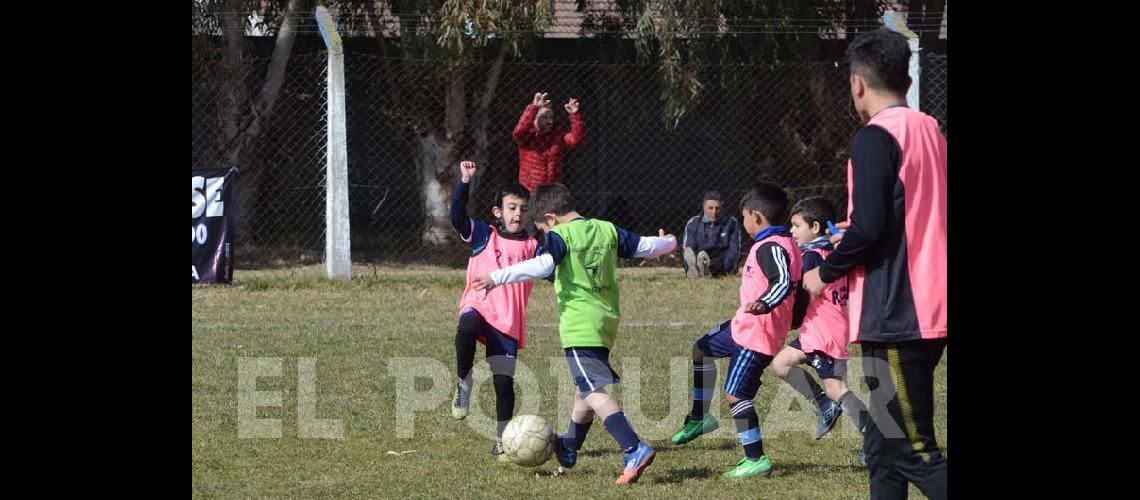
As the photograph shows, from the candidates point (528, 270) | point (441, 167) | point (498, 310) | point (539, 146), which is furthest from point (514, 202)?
point (441, 167)

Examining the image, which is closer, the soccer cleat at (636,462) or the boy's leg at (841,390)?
Result: the soccer cleat at (636,462)

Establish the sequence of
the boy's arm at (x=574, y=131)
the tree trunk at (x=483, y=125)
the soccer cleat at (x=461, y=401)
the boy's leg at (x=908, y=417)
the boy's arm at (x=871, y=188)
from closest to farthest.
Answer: the boy's arm at (x=871, y=188) < the boy's leg at (x=908, y=417) < the soccer cleat at (x=461, y=401) < the boy's arm at (x=574, y=131) < the tree trunk at (x=483, y=125)

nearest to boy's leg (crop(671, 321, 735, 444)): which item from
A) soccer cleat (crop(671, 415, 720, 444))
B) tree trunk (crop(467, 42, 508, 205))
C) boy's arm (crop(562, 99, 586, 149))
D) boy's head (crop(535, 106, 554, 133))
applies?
soccer cleat (crop(671, 415, 720, 444))

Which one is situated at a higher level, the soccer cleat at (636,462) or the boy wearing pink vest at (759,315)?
the boy wearing pink vest at (759,315)

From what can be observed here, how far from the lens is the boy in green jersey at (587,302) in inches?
235

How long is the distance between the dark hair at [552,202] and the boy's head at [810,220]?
109 centimetres

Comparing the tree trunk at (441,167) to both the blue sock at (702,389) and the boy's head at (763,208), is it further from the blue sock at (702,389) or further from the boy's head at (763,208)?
the boy's head at (763,208)

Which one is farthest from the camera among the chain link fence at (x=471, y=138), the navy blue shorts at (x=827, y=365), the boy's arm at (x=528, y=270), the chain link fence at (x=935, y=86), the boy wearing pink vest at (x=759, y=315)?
the chain link fence at (x=471, y=138)

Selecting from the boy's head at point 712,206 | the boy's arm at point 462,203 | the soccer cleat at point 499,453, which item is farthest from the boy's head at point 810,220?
the boy's head at point 712,206

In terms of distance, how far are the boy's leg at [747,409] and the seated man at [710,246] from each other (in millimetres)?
7672

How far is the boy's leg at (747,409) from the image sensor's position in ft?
20.2

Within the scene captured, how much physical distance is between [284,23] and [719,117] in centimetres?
515

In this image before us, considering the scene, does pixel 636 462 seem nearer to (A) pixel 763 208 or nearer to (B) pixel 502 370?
(B) pixel 502 370

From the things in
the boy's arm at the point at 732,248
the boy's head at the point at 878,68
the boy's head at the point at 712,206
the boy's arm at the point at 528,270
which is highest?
the boy's head at the point at 878,68
